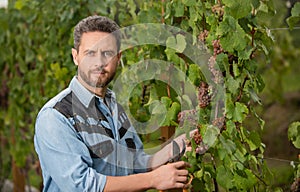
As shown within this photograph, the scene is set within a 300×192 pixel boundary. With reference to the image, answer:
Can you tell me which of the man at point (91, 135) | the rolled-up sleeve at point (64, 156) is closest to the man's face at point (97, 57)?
the man at point (91, 135)

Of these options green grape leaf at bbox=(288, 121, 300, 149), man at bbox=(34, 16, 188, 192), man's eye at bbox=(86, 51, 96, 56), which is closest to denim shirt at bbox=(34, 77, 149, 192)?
man at bbox=(34, 16, 188, 192)

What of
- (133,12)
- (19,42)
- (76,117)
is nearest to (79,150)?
(76,117)

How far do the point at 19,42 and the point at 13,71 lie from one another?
20 cm

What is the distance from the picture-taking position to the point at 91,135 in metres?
1.67

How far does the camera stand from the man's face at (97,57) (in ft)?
5.40

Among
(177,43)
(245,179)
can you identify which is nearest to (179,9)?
(177,43)

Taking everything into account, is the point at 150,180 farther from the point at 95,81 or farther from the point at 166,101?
the point at 166,101

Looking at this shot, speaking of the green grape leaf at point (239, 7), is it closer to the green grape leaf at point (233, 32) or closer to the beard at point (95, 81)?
the green grape leaf at point (233, 32)

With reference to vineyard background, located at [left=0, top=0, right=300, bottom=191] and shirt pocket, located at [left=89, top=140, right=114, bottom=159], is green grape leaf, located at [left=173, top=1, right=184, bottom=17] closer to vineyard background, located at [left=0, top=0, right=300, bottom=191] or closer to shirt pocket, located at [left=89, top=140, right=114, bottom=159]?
vineyard background, located at [left=0, top=0, right=300, bottom=191]

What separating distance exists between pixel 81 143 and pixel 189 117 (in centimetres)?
36

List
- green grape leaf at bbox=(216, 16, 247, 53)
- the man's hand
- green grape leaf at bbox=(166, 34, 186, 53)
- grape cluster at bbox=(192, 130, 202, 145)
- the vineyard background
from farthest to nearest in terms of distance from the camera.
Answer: the vineyard background < green grape leaf at bbox=(166, 34, 186, 53) < grape cluster at bbox=(192, 130, 202, 145) < green grape leaf at bbox=(216, 16, 247, 53) < the man's hand

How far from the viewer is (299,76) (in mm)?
7188

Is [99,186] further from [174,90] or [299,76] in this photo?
[299,76]

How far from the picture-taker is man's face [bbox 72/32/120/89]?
64.7 inches
